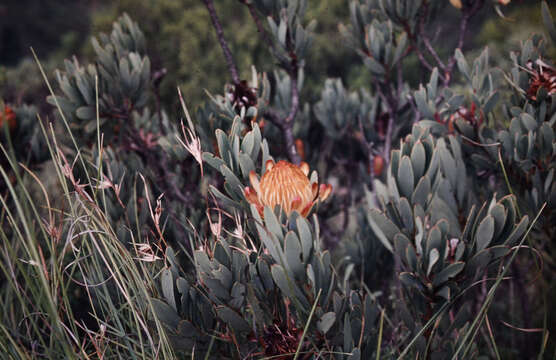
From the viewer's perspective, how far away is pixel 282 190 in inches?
29.1

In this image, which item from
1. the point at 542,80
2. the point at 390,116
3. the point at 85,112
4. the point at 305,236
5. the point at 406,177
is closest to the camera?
the point at 305,236

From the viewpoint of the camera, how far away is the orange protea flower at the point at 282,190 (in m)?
0.74

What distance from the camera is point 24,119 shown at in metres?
1.51

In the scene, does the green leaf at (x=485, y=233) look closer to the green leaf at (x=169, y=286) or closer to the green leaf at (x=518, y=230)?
the green leaf at (x=518, y=230)

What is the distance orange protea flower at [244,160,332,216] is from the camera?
2.43 ft

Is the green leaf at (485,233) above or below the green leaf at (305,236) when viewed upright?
below

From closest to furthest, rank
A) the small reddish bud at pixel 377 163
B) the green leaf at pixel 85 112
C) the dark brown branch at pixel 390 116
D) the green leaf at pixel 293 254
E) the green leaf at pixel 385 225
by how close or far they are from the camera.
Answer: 1. the green leaf at pixel 293 254
2. the green leaf at pixel 385 225
3. the green leaf at pixel 85 112
4. the dark brown branch at pixel 390 116
5. the small reddish bud at pixel 377 163

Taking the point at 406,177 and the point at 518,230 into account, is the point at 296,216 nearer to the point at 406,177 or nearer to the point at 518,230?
the point at 406,177

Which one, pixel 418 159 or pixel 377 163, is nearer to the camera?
pixel 418 159

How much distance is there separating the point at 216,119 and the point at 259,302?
56cm

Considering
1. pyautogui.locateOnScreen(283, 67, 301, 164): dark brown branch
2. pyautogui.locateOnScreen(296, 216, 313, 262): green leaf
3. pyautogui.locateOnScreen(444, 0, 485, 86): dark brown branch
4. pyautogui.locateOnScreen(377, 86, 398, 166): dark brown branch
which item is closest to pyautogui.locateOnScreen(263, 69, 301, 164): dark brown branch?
pyautogui.locateOnScreen(283, 67, 301, 164): dark brown branch

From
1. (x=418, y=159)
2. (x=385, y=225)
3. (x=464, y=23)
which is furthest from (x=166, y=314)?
(x=464, y=23)

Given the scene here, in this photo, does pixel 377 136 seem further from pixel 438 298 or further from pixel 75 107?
pixel 75 107

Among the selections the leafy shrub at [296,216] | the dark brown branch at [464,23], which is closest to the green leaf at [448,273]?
the leafy shrub at [296,216]
